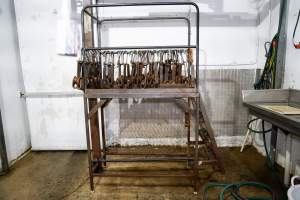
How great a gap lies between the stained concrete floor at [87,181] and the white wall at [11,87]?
11.7 inches

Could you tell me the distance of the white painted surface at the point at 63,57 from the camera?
2725 millimetres

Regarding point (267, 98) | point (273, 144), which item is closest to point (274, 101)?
point (267, 98)

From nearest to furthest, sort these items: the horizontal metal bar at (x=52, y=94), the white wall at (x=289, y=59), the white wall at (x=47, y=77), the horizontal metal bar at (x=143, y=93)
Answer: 1. the horizontal metal bar at (x=143, y=93)
2. the white wall at (x=289, y=59)
3. the white wall at (x=47, y=77)
4. the horizontal metal bar at (x=52, y=94)

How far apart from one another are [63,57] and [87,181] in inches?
63.8

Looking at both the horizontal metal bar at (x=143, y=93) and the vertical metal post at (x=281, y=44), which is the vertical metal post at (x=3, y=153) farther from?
the vertical metal post at (x=281, y=44)

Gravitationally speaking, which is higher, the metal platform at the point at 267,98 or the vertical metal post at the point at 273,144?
the metal platform at the point at 267,98

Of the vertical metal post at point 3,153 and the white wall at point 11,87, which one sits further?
the white wall at point 11,87

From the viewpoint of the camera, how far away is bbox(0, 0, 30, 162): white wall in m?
2.50

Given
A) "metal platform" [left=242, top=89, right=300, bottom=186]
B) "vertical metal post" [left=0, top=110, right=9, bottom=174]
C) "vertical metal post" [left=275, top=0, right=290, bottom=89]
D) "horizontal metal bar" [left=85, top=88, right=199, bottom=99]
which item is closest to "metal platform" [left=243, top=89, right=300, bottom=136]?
"metal platform" [left=242, top=89, right=300, bottom=186]

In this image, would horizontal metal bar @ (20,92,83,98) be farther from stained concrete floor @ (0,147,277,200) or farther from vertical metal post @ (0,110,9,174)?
stained concrete floor @ (0,147,277,200)

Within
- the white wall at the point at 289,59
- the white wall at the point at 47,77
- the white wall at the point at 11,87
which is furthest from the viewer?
the white wall at the point at 47,77

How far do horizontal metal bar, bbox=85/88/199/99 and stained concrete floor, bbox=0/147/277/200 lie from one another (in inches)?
38.1

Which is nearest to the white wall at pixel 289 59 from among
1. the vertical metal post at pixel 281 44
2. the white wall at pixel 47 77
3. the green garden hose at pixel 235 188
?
the vertical metal post at pixel 281 44

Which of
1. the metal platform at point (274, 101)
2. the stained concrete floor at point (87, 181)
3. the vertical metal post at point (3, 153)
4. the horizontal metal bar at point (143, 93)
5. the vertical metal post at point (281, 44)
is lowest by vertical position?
the stained concrete floor at point (87, 181)
